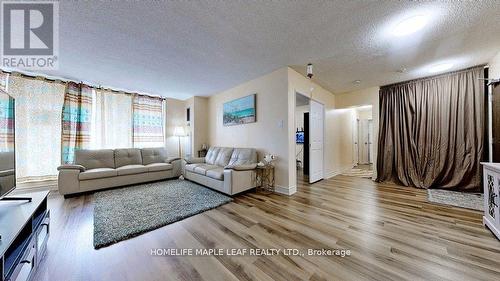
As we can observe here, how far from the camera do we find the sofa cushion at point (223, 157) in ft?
13.0

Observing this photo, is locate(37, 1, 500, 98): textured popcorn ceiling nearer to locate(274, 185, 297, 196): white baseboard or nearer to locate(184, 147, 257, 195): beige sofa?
locate(184, 147, 257, 195): beige sofa

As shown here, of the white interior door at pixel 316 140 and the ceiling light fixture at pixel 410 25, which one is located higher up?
the ceiling light fixture at pixel 410 25

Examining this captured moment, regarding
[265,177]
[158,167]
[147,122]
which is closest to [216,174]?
[265,177]

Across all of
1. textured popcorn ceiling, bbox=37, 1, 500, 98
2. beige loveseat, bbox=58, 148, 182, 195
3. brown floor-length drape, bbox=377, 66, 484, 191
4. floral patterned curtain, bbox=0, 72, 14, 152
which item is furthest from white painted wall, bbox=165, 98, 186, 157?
brown floor-length drape, bbox=377, 66, 484, 191

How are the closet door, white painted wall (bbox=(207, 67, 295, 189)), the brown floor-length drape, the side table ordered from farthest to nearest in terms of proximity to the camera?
the side table → white painted wall (bbox=(207, 67, 295, 189)) → the brown floor-length drape → the closet door

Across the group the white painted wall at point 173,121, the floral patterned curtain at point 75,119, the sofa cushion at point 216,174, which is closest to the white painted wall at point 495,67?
the sofa cushion at point 216,174

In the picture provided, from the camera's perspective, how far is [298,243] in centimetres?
169

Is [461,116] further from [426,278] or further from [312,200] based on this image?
[426,278]

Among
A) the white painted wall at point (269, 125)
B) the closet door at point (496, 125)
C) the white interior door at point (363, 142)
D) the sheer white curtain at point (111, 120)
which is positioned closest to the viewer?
the closet door at point (496, 125)

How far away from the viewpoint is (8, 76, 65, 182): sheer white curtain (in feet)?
Answer: 10.7

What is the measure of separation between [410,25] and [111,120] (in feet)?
19.5

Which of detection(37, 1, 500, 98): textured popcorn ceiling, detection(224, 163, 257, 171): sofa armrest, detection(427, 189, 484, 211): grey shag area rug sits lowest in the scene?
detection(427, 189, 484, 211): grey shag area rug

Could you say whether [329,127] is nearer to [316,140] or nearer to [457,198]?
[316,140]

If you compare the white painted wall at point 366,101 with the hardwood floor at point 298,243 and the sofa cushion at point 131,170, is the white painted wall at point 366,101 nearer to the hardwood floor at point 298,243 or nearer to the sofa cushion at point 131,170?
the hardwood floor at point 298,243
